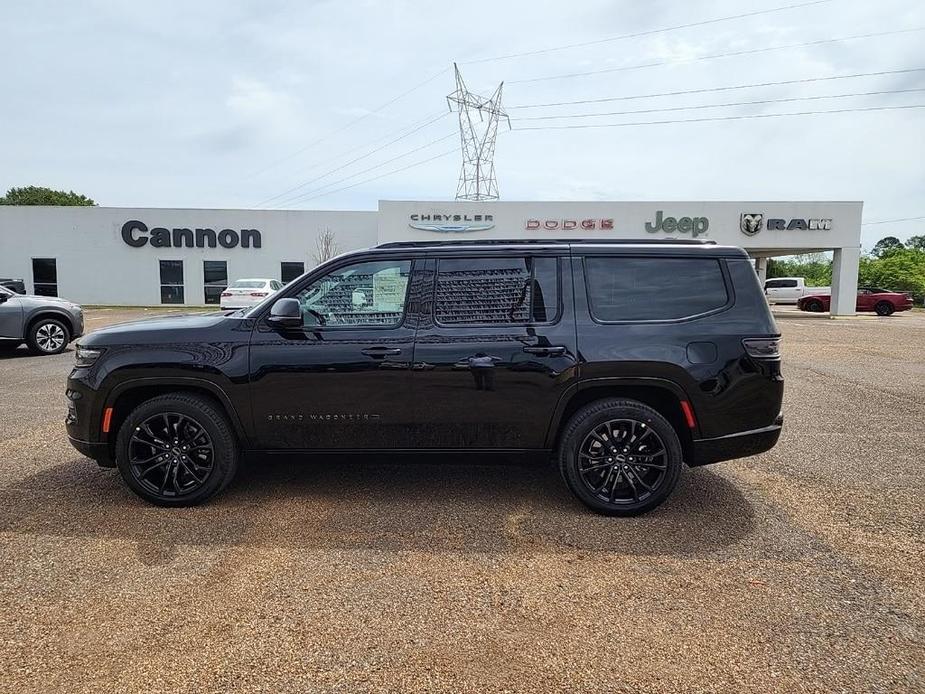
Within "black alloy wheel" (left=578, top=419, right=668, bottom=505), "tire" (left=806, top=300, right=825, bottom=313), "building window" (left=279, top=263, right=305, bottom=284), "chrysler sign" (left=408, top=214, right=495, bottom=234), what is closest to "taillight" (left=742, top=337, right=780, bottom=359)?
"black alloy wheel" (left=578, top=419, right=668, bottom=505)

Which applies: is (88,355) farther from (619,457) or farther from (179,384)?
(619,457)

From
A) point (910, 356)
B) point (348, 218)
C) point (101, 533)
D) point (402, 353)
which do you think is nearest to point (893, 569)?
point (402, 353)

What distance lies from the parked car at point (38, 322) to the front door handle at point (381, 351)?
10627mm

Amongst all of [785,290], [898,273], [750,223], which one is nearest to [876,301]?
[785,290]

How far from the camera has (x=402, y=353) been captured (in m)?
4.09

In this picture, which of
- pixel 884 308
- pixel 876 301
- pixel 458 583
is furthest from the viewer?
pixel 876 301

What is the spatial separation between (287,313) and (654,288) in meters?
2.45

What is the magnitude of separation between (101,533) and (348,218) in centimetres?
2877

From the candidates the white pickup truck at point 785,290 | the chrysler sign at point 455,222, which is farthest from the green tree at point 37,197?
the white pickup truck at point 785,290

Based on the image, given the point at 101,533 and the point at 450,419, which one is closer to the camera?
the point at 101,533

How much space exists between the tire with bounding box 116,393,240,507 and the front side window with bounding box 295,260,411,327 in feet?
3.10

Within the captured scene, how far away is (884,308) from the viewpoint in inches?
1271

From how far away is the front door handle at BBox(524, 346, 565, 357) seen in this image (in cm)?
406

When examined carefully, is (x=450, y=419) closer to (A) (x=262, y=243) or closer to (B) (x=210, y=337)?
(B) (x=210, y=337)
